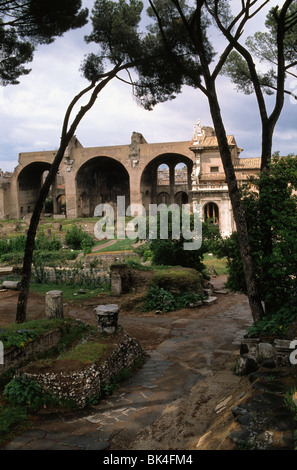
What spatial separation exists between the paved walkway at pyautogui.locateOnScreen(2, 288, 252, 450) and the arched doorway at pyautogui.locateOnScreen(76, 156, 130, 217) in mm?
31396

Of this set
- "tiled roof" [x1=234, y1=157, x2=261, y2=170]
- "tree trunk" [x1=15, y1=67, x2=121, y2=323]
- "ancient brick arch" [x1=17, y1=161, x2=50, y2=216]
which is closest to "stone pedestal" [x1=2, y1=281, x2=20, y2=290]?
"tree trunk" [x1=15, y1=67, x2=121, y2=323]

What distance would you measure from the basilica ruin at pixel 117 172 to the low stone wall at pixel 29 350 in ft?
80.8

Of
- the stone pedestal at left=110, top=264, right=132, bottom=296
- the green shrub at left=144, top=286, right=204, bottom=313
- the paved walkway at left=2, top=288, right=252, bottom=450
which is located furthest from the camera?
the stone pedestal at left=110, top=264, right=132, bottom=296

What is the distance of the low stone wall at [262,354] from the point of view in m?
5.35

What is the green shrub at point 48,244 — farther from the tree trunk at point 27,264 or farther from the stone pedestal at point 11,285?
the tree trunk at point 27,264

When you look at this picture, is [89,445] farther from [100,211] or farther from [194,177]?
[100,211]

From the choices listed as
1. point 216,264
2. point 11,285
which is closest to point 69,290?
point 11,285

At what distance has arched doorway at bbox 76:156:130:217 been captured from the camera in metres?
39.8

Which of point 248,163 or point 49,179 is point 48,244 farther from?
point 248,163

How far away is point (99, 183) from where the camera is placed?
4338 cm

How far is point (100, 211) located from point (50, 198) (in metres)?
8.55

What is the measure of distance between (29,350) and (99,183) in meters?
38.1

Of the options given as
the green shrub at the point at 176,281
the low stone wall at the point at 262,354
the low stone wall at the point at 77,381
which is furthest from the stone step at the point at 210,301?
the low stone wall at the point at 77,381

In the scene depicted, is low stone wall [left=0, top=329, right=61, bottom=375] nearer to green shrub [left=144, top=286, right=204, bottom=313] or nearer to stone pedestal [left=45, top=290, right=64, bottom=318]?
stone pedestal [left=45, top=290, right=64, bottom=318]
